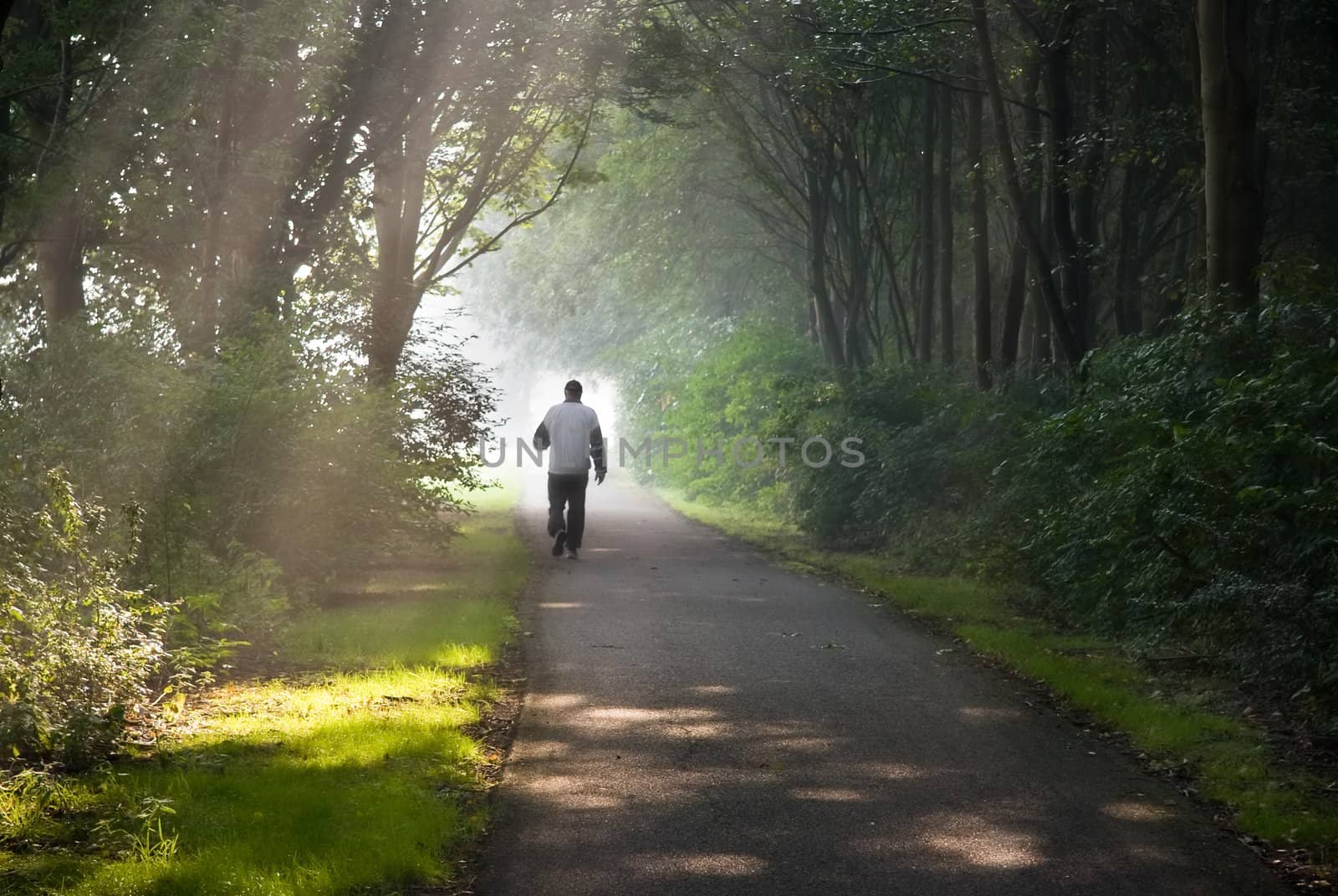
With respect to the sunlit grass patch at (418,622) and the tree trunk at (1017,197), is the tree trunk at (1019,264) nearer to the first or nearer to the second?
the tree trunk at (1017,197)

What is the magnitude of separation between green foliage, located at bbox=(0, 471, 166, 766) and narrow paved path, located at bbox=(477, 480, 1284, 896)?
2000 mm

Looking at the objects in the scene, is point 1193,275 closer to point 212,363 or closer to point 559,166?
point 212,363

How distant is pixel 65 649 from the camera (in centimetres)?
692

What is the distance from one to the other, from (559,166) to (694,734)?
25157mm

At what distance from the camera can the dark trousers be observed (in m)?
18.4

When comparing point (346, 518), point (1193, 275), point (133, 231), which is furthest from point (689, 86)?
point (346, 518)

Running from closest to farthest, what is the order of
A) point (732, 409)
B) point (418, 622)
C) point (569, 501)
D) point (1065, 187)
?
point (418, 622), point (1065, 187), point (569, 501), point (732, 409)

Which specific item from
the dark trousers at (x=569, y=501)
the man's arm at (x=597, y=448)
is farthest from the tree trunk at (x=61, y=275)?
the man's arm at (x=597, y=448)

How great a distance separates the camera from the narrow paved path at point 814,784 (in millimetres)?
5531

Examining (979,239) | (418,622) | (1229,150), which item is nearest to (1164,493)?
(1229,150)

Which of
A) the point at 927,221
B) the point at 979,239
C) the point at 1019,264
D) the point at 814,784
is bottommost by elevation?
the point at 814,784

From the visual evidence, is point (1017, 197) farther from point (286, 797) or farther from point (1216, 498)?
point (286, 797)

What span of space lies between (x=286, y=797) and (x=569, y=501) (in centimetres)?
1272

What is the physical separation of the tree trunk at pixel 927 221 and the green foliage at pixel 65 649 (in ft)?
56.9
